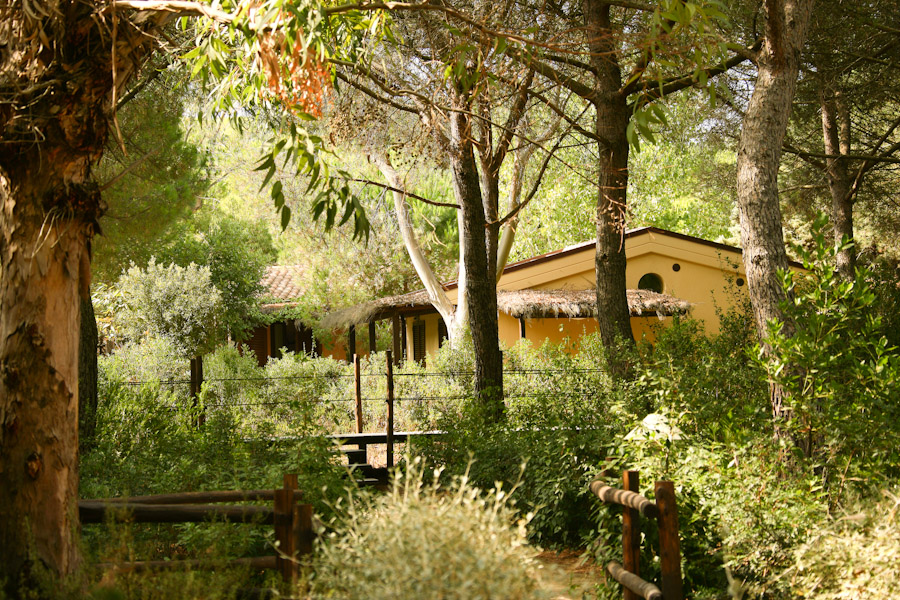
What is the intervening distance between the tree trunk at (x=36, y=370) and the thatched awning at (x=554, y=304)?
1549 cm

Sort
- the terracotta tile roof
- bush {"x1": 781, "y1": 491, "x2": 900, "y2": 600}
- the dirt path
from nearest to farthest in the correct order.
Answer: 1. bush {"x1": 781, "y1": 491, "x2": 900, "y2": 600}
2. the dirt path
3. the terracotta tile roof

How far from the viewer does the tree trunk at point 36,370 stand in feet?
11.9

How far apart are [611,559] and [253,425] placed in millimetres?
7237

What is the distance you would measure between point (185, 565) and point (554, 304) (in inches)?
614

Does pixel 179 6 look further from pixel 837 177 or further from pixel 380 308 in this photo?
pixel 380 308

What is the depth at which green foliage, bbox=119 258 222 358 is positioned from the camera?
765 inches

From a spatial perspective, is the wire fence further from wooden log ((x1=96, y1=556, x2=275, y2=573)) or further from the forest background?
wooden log ((x1=96, y1=556, x2=275, y2=573))

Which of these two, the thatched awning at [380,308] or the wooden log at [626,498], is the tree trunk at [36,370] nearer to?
the wooden log at [626,498]

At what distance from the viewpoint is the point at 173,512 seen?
15.6 feet

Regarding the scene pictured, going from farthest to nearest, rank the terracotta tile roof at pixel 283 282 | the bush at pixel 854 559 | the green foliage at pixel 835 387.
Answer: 1. the terracotta tile roof at pixel 283 282
2. the green foliage at pixel 835 387
3. the bush at pixel 854 559

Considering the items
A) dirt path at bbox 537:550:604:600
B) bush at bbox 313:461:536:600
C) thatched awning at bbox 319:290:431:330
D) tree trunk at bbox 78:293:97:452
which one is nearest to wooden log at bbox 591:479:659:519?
dirt path at bbox 537:550:604:600

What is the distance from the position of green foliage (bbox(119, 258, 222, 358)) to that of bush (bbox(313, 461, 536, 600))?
1708 centimetres

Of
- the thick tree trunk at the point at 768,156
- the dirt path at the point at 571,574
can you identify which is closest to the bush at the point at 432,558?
the dirt path at the point at 571,574

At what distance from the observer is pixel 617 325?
10.1 m
